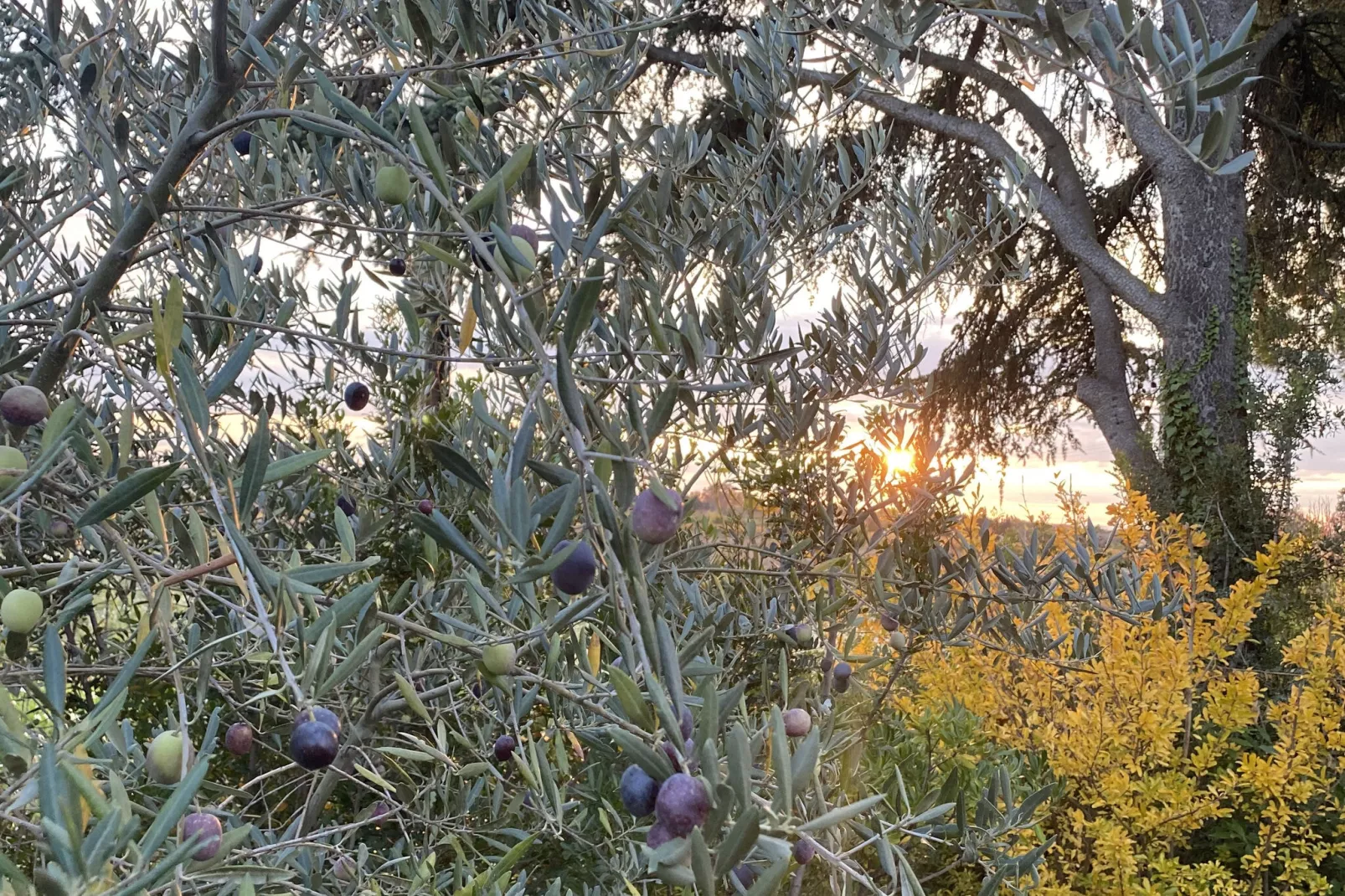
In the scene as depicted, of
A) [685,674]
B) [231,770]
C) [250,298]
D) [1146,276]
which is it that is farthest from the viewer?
[1146,276]

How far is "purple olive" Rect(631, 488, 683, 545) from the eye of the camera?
0.48 m

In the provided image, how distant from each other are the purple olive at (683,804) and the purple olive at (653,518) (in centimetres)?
12

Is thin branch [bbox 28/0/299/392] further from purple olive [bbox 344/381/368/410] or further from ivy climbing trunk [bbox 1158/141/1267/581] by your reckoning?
ivy climbing trunk [bbox 1158/141/1267/581]

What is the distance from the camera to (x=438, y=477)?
1.82 m

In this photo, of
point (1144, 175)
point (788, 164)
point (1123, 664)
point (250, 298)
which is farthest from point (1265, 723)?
point (1144, 175)

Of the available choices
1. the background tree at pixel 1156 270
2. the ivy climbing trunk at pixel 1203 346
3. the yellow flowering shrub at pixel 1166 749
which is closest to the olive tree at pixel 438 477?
the yellow flowering shrub at pixel 1166 749

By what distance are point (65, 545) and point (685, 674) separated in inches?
42.8

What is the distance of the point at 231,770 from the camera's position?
196 cm

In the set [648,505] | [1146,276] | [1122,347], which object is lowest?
[648,505]

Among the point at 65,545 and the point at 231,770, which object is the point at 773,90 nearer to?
the point at 65,545

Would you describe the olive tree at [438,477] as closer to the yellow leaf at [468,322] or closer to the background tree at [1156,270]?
the yellow leaf at [468,322]

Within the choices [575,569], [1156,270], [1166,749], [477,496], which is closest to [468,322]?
[575,569]

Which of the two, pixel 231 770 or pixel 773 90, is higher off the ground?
pixel 773 90

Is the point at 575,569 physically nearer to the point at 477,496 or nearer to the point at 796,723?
the point at 796,723
